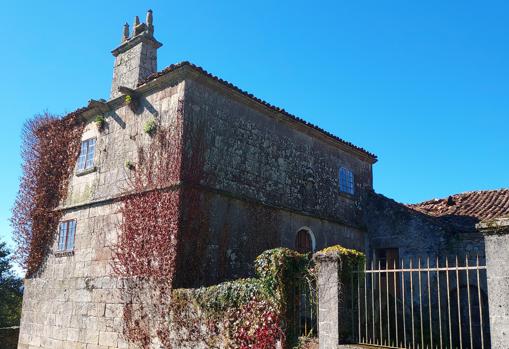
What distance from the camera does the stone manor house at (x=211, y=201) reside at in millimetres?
12219

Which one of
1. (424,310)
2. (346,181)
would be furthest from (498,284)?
(346,181)

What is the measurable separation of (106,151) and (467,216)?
12625 mm

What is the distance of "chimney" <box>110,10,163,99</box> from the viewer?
13734 mm

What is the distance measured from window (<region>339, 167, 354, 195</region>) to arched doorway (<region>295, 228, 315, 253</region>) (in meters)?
2.83

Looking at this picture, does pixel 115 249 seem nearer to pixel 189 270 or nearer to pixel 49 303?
pixel 189 270

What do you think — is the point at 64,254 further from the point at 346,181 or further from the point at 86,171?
the point at 346,181

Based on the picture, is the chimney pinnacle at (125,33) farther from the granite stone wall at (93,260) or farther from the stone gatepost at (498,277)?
the stone gatepost at (498,277)

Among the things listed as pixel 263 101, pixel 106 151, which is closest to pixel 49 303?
pixel 106 151

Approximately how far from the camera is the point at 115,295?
39.8 ft

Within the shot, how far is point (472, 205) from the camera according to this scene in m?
17.5

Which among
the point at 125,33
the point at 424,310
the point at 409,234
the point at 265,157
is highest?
the point at 125,33

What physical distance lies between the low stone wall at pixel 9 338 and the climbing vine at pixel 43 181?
2688mm

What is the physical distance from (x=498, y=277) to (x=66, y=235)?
12640mm

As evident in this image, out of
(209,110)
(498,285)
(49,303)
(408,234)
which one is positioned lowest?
(49,303)
